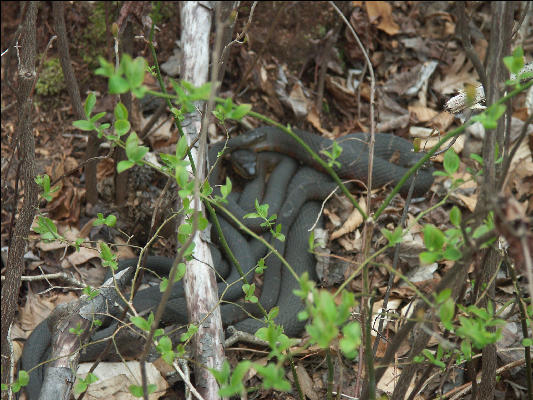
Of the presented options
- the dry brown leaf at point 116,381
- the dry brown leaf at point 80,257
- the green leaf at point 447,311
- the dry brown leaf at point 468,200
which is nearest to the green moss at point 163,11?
the dry brown leaf at point 80,257

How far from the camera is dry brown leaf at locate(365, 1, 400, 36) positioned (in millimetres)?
5852

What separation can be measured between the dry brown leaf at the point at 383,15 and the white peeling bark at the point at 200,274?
7.27 feet

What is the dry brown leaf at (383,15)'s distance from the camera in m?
5.85

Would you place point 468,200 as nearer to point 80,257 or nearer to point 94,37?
point 80,257

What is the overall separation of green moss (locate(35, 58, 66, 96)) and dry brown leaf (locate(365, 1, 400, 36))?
3.46 m

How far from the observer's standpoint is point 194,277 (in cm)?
321

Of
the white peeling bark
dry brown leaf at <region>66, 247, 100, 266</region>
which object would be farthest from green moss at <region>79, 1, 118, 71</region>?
dry brown leaf at <region>66, 247, 100, 266</region>

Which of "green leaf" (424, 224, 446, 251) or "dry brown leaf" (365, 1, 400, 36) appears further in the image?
"dry brown leaf" (365, 1, 400, 36)

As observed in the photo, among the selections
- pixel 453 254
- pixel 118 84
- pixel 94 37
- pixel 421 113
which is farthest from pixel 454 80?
pixel 118 84

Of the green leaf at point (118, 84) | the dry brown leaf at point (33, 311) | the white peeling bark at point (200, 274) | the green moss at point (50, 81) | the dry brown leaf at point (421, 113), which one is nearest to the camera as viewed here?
the green leaf at point (118, 84)

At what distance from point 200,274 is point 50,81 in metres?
3.14

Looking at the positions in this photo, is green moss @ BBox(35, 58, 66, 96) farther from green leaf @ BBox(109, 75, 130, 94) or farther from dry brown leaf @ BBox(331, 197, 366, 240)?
green leaf @ BBox(109, 75, 130, 94)

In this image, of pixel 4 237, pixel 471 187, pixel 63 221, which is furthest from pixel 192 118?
pixel 471 187

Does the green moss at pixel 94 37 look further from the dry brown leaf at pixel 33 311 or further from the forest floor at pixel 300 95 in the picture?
the dry brown leaf at pixel 33 311
